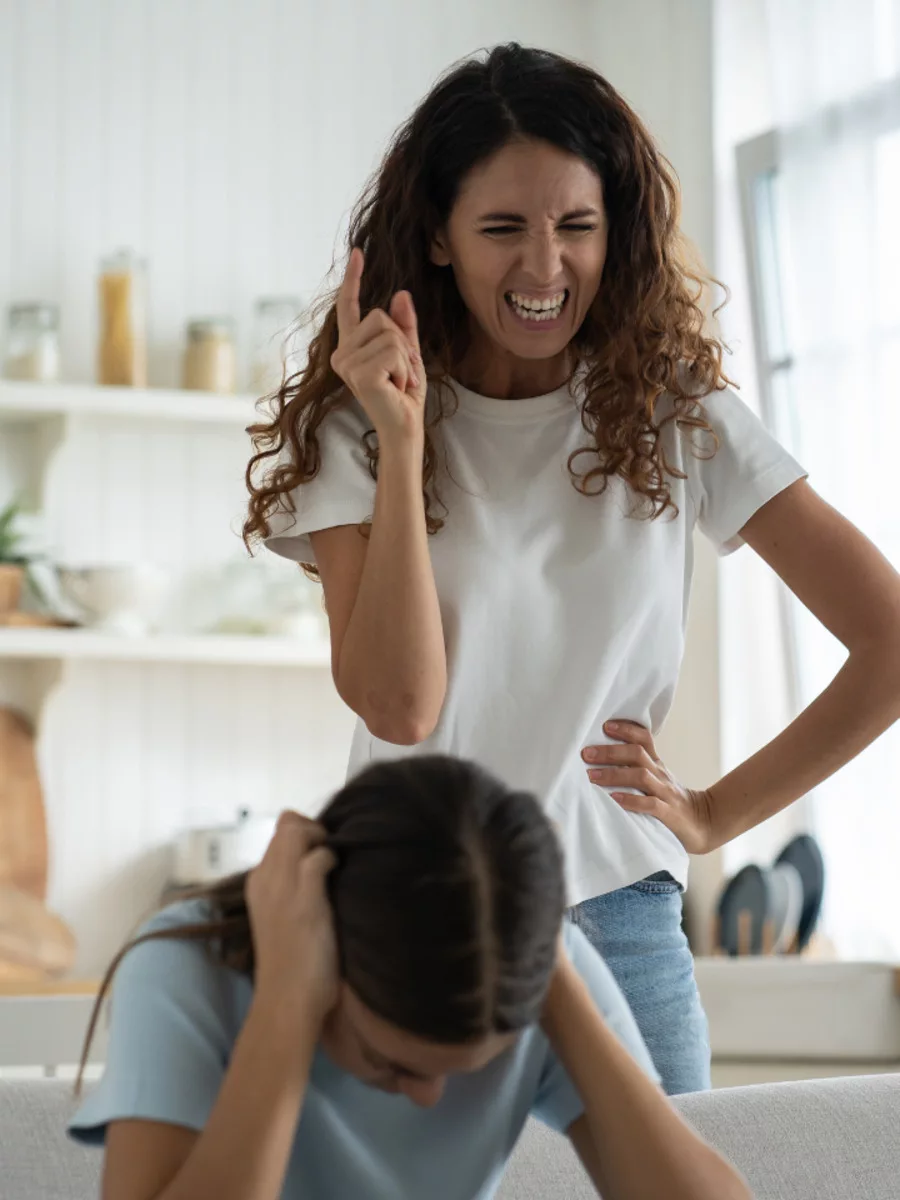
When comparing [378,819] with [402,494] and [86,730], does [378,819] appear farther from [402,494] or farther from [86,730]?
[86,730]

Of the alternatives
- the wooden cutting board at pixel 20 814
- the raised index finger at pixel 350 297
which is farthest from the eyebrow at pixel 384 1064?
the wooden cutting board at pixel 20 814

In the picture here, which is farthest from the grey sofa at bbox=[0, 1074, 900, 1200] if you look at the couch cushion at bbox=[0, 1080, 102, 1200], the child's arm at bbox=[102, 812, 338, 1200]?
the child's arm at bbox=[102, 812, 338, 1200]

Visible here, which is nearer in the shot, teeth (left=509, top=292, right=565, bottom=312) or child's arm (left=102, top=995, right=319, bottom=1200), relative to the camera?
child's arm (left=102, top=995, right=319, bottom=1200)

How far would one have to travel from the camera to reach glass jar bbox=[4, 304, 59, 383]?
3668 mm

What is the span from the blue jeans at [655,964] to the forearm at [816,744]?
15 centimetres

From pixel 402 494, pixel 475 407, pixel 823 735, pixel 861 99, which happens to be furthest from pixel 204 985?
Result: pixel 861 99

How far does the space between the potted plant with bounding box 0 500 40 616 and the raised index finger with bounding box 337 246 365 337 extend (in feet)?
7.67

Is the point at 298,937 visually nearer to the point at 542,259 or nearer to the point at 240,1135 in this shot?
the point at 240,1135

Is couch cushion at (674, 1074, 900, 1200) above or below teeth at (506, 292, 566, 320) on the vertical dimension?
below

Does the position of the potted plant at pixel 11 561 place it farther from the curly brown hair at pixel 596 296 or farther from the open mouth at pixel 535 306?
the open mouth at pixel 535 306

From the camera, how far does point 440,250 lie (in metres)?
1.44

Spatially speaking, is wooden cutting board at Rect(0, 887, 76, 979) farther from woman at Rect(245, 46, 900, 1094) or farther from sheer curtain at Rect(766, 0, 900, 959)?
woman at Rect(245, 46, 900, 1094)

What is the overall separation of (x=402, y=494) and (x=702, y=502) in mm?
335

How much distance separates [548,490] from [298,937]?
59cm
